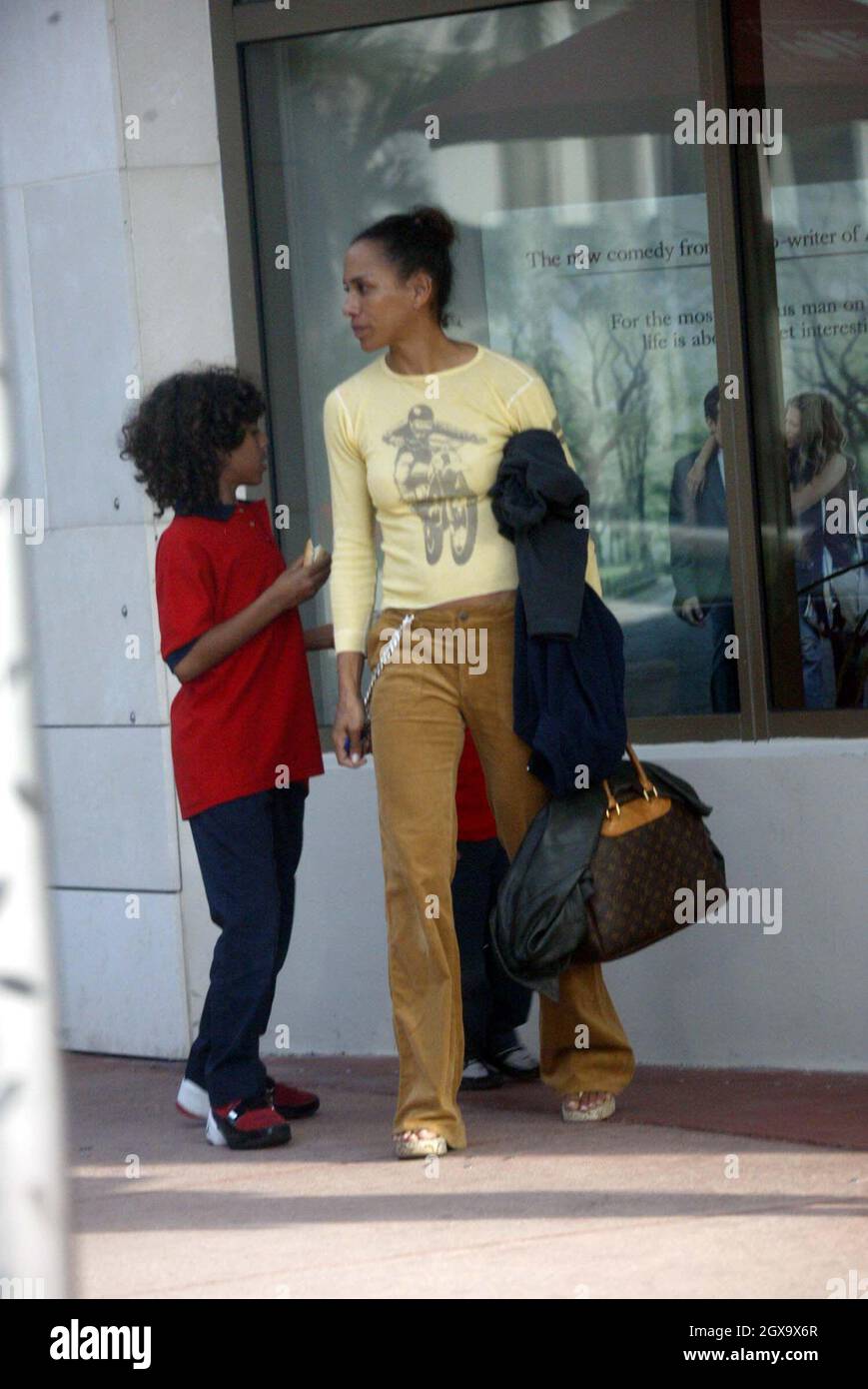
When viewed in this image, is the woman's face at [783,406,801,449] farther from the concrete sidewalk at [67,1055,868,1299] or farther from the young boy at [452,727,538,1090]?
the concrete sidewalk at [67,1055,868,1299]

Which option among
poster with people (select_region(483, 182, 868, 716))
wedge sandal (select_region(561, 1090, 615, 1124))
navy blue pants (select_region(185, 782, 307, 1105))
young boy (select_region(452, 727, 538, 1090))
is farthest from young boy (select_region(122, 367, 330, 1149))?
poster with people (select_region(483, 182, 868, 716))

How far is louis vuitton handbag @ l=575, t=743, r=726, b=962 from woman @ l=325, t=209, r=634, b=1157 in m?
0.22

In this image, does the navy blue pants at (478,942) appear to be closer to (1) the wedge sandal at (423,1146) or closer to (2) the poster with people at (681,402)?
(1) the wedge sandal at (423,1146)

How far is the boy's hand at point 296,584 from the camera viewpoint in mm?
4770

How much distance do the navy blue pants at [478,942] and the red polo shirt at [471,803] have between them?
0.03 m

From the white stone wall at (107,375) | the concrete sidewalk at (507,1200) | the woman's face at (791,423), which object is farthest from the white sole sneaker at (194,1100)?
the woman's face at (791,423)

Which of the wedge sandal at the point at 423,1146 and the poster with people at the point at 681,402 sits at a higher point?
the poster with people at the point at 681,402

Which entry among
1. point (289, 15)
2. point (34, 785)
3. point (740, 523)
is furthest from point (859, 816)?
point (34, 785)

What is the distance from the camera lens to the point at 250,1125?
4.89 meters

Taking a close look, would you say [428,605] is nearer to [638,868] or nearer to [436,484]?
[436,484]

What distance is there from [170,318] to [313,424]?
58 centimetres

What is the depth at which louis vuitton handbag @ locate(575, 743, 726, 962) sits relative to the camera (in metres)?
4.55

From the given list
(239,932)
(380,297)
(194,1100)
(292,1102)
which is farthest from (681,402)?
(194,1100)
